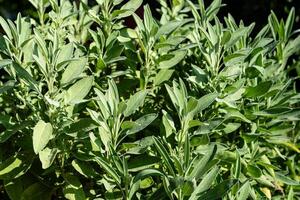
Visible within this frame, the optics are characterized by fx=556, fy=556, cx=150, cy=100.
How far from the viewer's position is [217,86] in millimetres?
1844

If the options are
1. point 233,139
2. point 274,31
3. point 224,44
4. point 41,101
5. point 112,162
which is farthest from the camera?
point 274,31

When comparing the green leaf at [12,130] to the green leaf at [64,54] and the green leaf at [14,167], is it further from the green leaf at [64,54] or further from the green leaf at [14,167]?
the green leaf at [64,54]

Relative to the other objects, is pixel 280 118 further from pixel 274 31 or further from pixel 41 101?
pixel 41 101

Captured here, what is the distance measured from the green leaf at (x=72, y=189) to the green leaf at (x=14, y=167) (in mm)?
132

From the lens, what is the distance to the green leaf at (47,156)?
1.62m

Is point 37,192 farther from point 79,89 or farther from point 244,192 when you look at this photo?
point 244,192

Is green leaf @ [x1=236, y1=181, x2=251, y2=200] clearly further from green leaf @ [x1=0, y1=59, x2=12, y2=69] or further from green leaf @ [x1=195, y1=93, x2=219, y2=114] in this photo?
green leaf @ [x1=0, y1=59, x2=12, y2=69]

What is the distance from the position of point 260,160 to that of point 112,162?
642mm

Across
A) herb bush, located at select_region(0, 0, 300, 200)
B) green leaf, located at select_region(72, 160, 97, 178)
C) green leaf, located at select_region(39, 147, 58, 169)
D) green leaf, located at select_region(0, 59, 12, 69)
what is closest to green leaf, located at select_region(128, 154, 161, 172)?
herb bush, located at select_region(0, 0, 300, 200)

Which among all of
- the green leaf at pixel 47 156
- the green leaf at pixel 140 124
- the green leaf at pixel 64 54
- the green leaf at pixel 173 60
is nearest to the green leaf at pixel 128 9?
the green leaf at pixel 173 60

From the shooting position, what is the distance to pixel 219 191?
1.51 metres

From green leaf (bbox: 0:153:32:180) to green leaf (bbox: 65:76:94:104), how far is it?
0.26 metres

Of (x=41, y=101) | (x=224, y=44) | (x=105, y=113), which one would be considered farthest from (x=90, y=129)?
(x=224, y=44)

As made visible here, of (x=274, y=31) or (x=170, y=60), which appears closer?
(x=170, y=60)
